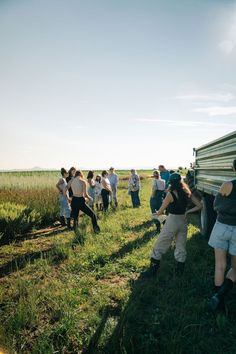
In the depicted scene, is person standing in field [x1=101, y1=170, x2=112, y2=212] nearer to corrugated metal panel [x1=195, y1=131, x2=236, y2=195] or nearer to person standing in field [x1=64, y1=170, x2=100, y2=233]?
person standing in field [x1=64, y1=170, x2=100, y2=233]

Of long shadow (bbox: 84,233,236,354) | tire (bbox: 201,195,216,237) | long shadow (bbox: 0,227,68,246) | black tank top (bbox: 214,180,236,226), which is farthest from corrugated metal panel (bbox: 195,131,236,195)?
long shadow (bbox: 0,227,68,246)

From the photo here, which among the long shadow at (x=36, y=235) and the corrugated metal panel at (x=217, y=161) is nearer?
the corrugated metal panel at (x=217, y=161)

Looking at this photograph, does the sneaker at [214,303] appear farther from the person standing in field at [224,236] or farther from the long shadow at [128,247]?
the long shadow at [128,247]

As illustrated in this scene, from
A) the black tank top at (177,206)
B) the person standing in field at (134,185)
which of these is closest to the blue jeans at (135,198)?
the person standing in field at (134,185)

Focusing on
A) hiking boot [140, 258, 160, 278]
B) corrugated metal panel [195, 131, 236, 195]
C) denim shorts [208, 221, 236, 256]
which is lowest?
hiking boot [140, 258, 160, 278]

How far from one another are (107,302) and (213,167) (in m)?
3.81

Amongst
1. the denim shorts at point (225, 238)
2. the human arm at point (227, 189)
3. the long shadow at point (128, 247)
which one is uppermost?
the human arm at point (227, 189)

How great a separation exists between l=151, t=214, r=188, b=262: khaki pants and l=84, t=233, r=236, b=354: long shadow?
407 millimetres

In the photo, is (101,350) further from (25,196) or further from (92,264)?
(25,196)

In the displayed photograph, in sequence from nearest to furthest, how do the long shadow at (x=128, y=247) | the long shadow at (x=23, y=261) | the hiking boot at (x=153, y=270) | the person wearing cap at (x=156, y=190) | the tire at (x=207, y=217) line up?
the hiking boot at (x=153, y=270) < the long shadow at (x=23, y=261) < the long shadow at (x=128, y=247) < the tire at (x=207, y=217) < the person wearing cap at (x=156, y=190)

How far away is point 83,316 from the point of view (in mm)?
4152

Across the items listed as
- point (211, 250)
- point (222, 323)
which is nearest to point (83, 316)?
point (222, 323)

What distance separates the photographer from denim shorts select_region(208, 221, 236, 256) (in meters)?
4.10

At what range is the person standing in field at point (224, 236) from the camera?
160 inches
